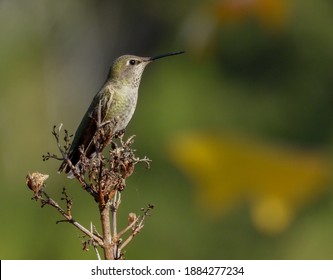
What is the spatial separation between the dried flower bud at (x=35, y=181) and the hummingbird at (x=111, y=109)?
0.29 ft

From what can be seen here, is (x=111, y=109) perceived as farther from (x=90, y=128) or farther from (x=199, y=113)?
(x=199, y=113)

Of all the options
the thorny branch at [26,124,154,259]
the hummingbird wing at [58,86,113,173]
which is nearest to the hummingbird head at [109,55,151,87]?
the hummingbird wing at [58,86,113,173]

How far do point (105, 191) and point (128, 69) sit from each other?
→ 80cm

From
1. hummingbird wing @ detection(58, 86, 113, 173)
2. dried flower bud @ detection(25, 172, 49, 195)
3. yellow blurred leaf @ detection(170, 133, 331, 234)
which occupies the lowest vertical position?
dried flower bud @ detection(25, 172, 49, 195)

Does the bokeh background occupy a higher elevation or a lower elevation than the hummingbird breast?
higher

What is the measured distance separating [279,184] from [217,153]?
1541mm

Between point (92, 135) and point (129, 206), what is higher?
point (129, 206)

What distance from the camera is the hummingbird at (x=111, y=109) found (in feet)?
5.88

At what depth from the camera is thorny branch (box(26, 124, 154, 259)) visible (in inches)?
58.5

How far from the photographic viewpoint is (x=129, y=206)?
7.44m

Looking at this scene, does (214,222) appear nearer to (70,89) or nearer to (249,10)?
(70,89)

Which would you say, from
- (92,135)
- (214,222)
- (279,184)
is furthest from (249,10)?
(92,135)

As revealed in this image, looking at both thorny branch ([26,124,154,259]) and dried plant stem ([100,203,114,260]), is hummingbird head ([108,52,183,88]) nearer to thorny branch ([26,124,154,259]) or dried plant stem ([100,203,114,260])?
thorny branch ([26,124,154,259])

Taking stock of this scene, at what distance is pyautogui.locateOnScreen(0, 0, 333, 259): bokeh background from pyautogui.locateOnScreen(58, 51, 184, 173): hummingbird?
5.23 meters
